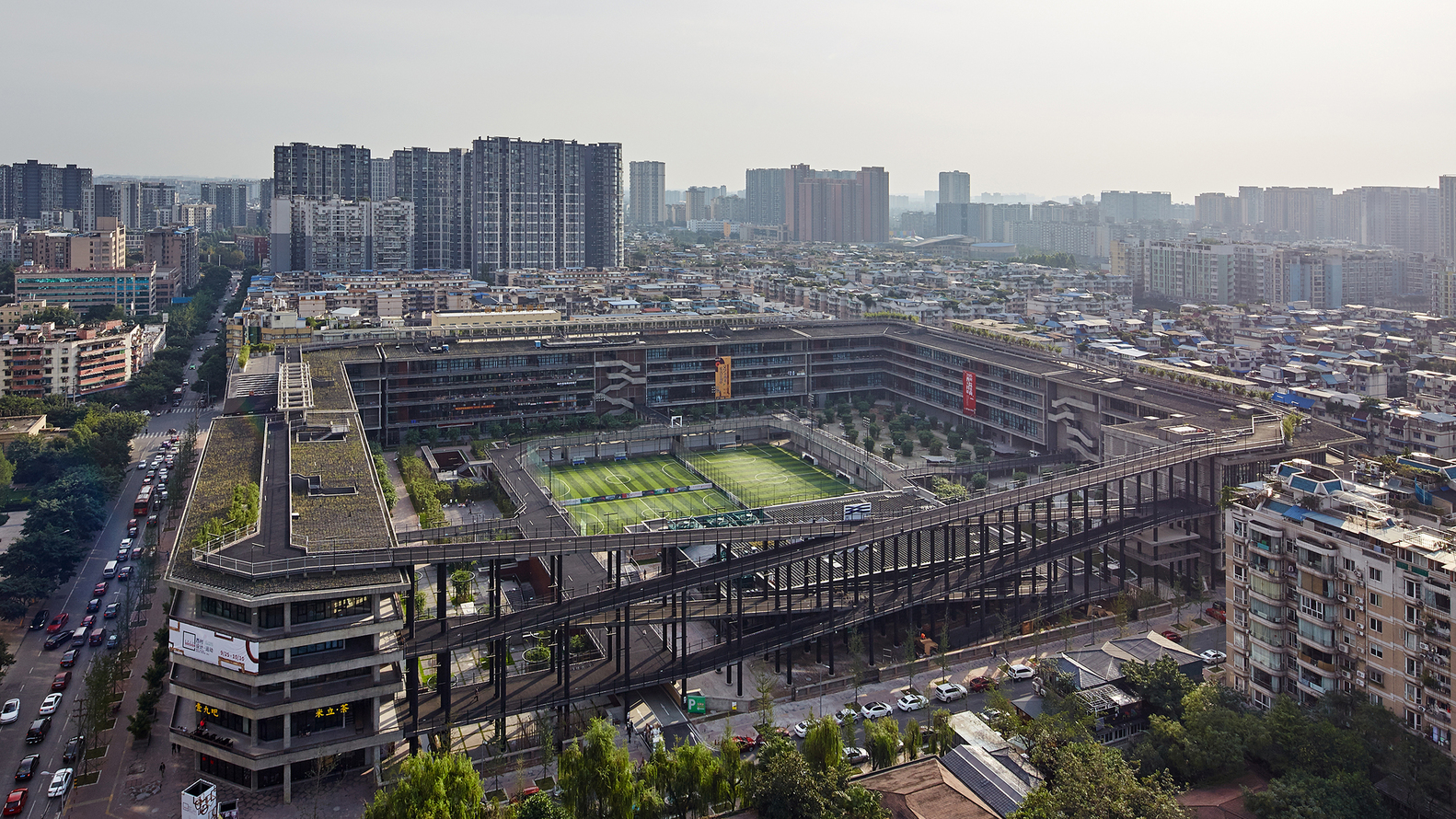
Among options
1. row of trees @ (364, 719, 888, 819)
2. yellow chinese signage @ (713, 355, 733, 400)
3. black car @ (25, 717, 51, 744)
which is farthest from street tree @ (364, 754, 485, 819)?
yellow chinese signage @ (713, 355, 733, 400)

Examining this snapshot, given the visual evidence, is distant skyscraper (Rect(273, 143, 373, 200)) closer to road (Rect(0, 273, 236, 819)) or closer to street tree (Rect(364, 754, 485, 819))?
road (Rect(0, 273, 236, 819))

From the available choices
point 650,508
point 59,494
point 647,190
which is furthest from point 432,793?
point 647,190

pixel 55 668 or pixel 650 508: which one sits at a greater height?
pixel 650 508

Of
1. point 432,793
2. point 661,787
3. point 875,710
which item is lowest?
point 875,710

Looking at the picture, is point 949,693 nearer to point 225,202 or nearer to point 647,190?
point 225,202

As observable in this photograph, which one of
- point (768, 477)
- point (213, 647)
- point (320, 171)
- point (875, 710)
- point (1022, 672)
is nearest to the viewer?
point (213, 647)

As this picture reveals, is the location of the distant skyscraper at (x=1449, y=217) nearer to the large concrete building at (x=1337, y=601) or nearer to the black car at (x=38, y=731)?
the large concrete building at (x=1337, y=601)
